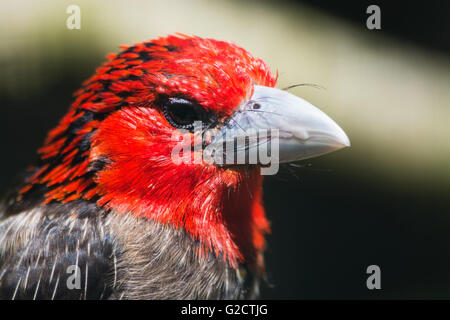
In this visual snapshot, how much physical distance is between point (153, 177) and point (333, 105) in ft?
3.81

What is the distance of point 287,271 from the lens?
7.61ft

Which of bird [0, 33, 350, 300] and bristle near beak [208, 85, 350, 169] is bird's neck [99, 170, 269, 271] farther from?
bristle near beak [208, 85, 350, 169]

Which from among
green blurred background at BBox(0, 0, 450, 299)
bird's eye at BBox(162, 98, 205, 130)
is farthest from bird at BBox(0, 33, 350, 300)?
green blurred background at BBox(0, 0, 450, 299)

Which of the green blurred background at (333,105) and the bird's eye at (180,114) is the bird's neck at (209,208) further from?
the green blurred background at (333,105)

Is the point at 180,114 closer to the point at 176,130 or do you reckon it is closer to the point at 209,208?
→ the point at 176,130

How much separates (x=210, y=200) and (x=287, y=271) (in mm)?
1292

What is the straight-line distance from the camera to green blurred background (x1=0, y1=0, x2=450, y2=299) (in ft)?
6.02

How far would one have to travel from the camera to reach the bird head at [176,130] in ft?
3.59

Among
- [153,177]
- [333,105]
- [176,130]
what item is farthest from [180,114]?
[333,105]

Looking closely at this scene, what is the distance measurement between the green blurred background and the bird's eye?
2.68 ft

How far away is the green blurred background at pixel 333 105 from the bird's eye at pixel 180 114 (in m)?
0.82

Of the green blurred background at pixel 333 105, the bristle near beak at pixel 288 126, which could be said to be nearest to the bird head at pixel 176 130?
the bristle near beak at pixel 288 126

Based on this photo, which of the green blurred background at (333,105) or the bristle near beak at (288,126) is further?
the green blurred background at (333,105)

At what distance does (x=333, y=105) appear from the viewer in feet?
6.68
